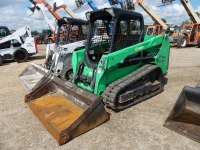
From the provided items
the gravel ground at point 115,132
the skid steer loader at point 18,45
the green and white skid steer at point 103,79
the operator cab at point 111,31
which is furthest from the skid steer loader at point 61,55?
the skid steer loader at point 18,45

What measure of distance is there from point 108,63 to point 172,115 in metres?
1.50

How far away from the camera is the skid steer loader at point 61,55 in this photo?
6.67 meters

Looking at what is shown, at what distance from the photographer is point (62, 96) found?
4.81 metres

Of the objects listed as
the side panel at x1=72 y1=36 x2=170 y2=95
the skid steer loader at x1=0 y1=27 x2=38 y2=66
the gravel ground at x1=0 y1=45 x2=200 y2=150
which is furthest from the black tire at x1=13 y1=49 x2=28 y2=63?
the side panel at x1=72 y1=36 x2=170 y2=95

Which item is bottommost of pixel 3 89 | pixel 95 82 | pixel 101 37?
pixel 3 89

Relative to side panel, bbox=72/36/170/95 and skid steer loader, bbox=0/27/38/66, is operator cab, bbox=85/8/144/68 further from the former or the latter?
skid steer loader, bbox=0/27/38/66

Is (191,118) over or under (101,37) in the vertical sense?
under

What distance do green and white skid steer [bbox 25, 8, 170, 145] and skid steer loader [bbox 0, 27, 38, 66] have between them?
7.01 metres

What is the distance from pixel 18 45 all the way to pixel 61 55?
573 cm

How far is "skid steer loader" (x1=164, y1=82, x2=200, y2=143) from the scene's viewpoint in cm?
359

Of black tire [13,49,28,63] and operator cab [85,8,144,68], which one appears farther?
black tire [13,49,28,63]

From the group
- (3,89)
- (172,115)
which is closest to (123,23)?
(172,115)

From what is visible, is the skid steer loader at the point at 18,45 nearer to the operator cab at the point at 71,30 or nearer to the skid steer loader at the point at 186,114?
the operator cab at the point at 71,30

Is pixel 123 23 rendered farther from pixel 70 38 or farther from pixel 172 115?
pixel 70 38
